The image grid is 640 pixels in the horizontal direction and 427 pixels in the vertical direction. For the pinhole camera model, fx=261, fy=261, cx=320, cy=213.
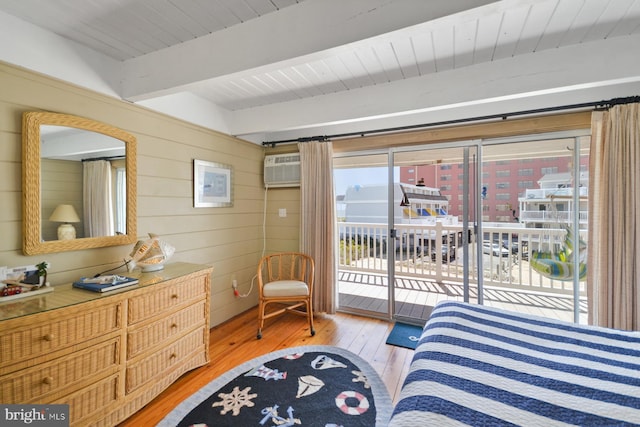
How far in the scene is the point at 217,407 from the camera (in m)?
1.74

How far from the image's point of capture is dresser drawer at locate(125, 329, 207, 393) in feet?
5.52

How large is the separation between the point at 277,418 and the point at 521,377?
139 centimetres

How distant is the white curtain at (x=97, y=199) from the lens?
1884 mm

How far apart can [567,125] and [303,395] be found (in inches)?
→ 125

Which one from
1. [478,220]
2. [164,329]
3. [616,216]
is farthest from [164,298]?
[616,216]

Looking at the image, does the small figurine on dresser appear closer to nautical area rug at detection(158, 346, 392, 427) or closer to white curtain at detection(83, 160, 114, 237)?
white curtain at detection(83, 160, 114, 237)

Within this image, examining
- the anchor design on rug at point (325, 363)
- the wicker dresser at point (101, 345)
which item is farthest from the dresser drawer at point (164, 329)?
the anchor design on rug at point (325, 363)

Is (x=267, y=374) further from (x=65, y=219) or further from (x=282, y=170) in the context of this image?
(x=282, y=170)

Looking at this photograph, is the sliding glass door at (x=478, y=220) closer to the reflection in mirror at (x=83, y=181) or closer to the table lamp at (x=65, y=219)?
the reflection in mirror at (x=83, y=181)

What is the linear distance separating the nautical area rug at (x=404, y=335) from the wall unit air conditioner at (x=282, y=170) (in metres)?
2.08

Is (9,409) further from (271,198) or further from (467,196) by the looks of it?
(467,196)

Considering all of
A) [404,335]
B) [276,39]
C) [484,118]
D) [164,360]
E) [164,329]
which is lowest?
[404,335]

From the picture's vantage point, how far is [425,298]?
3.67 m

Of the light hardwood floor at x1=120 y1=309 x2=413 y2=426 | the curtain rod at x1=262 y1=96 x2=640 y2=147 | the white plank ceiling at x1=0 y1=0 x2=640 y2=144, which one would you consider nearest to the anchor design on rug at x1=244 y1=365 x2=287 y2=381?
the light hardwood floor at x1=120 y1=309 x2=413 y2=426
